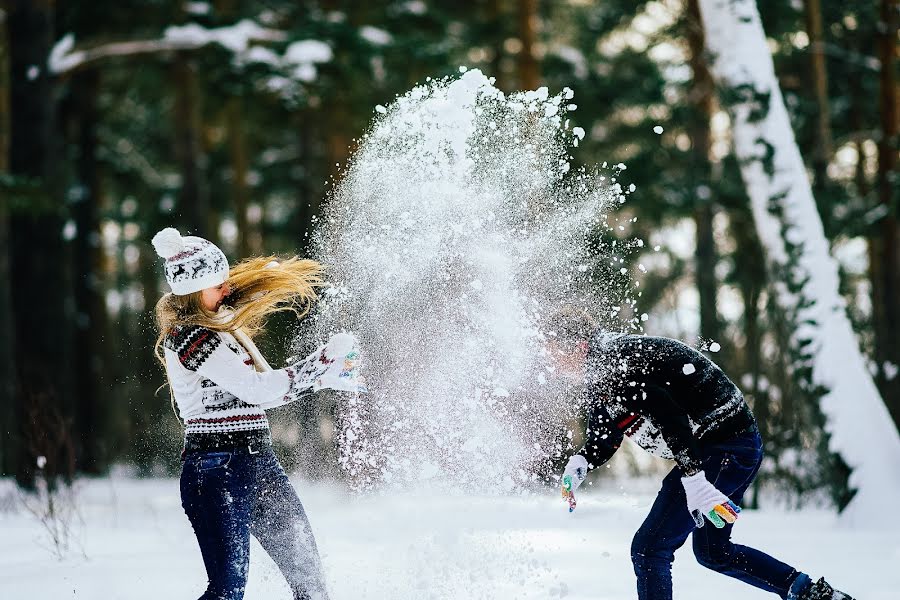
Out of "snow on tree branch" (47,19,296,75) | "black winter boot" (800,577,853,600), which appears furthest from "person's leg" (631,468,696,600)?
"snow on tree branch" (47,19,296,75)

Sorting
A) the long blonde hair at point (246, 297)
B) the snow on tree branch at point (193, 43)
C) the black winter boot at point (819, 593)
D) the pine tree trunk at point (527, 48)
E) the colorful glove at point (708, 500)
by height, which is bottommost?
the black winter boot at point (819, 593)

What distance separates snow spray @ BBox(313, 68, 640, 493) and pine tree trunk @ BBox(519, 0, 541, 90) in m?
9.37

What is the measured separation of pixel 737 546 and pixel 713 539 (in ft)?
0.35

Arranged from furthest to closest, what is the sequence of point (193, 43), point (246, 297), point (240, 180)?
point (240, 180), point (193, 43), point (246, 297)

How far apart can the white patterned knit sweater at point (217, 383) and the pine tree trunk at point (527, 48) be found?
40.6 ft

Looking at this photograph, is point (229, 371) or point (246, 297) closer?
point (229, 371)

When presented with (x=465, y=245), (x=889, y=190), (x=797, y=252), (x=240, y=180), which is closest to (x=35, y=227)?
(x=240, y=180)

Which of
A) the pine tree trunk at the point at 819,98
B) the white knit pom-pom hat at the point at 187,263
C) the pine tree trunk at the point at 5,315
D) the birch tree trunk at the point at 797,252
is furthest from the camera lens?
the pine tree trunk at the point at 5,315

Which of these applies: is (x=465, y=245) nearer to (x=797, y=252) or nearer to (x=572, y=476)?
(x=572, y=476)

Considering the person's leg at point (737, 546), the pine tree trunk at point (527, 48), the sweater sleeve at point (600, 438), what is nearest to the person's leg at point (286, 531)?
the sweater sleeve at point (600, 438)

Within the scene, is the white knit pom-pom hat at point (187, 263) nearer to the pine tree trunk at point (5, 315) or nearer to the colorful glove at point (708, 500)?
the colorful glove at point (708, 500)

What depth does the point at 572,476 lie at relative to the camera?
427 centimetres

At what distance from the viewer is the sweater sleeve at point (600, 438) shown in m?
4.29

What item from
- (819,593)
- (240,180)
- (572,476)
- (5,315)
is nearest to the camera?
(819,593)
